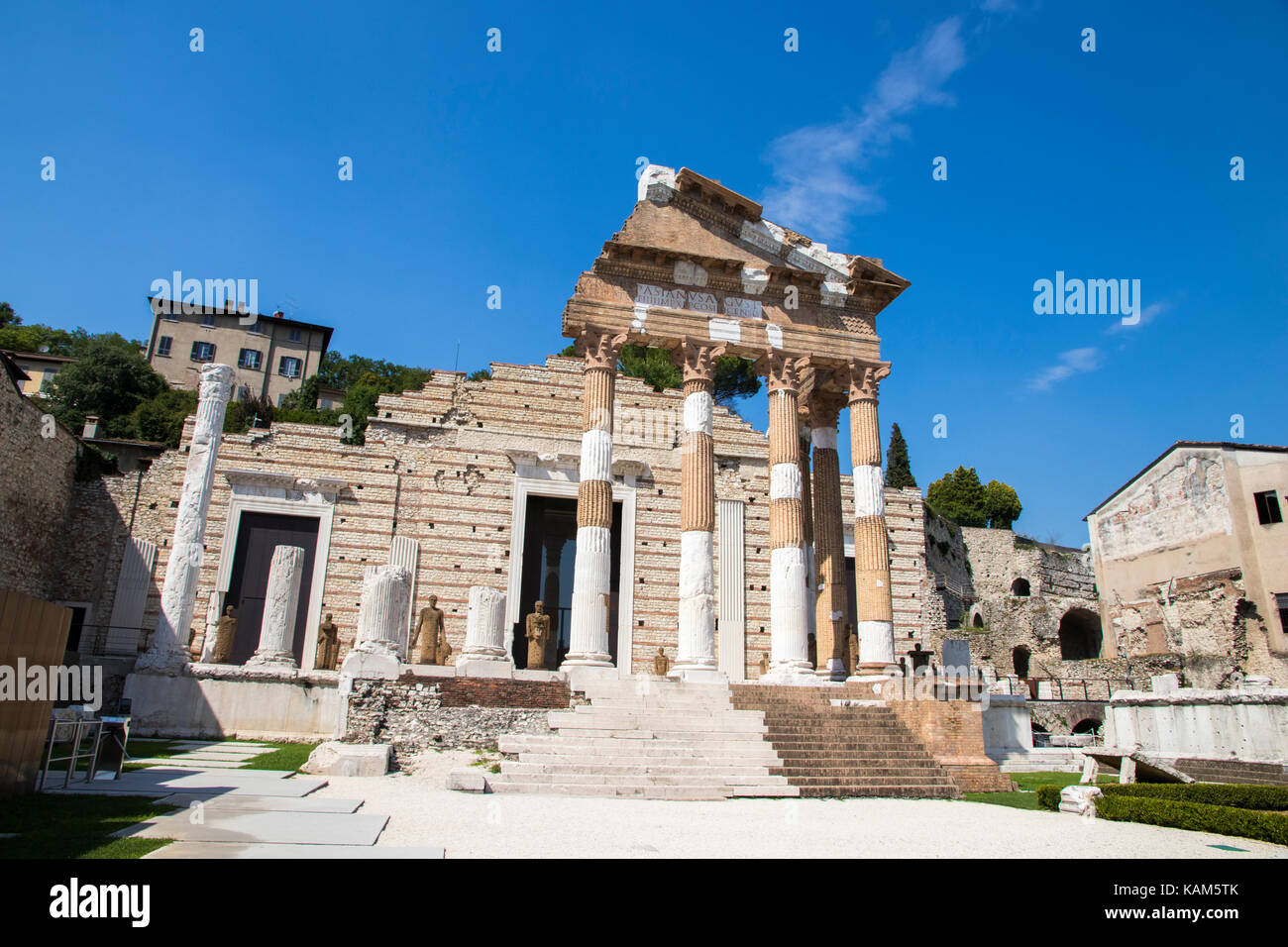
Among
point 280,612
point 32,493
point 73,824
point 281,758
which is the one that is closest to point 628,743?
point 281,758

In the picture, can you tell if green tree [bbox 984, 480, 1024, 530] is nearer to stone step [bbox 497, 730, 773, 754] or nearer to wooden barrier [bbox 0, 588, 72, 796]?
stone step [bbox 497, 730, 773, 754]

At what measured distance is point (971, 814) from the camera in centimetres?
1104

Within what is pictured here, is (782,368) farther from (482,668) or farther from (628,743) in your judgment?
(628,743)

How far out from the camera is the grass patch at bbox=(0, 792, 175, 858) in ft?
19.2

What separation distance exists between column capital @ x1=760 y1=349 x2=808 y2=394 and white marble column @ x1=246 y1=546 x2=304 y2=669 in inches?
496

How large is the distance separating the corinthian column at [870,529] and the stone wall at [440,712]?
781 centimetres

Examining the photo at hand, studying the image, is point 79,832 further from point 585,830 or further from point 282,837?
point 585,830

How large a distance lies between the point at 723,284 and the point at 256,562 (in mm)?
16113

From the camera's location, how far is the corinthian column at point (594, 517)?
57.4 feet

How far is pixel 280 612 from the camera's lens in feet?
62.4

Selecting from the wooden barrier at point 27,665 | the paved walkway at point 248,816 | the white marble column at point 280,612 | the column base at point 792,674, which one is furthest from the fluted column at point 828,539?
the wooden barrier at point 27,665

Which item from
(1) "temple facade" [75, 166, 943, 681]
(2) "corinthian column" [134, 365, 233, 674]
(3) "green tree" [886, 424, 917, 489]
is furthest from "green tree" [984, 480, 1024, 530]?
(2) "corinthian column" [134, 365, 233, 674]
